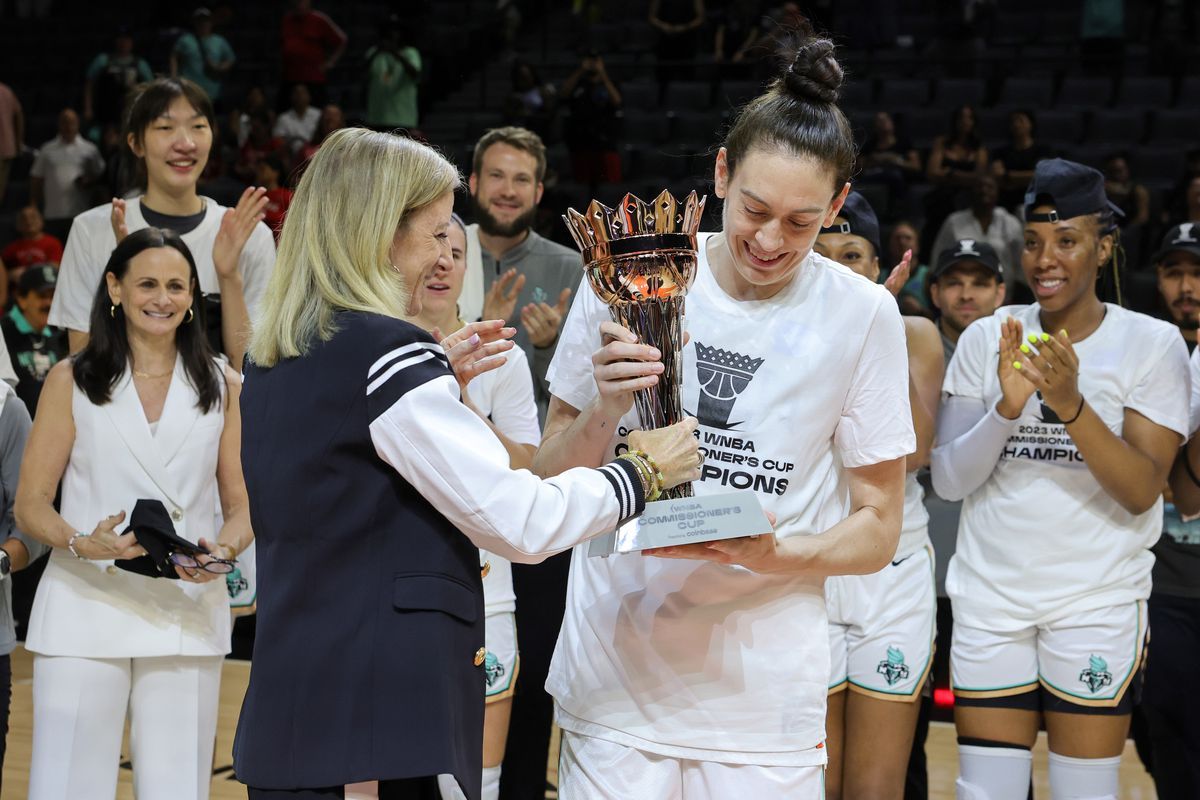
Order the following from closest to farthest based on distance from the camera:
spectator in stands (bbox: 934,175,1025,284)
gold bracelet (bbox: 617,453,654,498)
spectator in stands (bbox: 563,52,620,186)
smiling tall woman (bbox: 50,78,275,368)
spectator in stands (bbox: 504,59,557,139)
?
gold bracelet (bbox: 617,453,654,498), smiling tall woman (bbox: 50,78,275,368), spectator in stands (bbox: 934,175,1025,284), spectator in stands (bbox: 563,52,620,186), spectator in stands (bbox: 504,59,557,139)

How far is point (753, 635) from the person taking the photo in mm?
2471

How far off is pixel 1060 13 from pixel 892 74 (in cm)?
180

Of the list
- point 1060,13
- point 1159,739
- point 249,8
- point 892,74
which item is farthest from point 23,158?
point 1159,739

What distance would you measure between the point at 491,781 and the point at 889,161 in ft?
24.0

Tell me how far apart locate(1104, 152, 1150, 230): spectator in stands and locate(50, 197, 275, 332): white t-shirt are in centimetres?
651

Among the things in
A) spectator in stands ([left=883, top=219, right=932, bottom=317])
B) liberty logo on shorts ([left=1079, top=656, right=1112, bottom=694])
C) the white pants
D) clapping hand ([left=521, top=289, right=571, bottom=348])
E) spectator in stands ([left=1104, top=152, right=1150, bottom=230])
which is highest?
spectator in stands ([left=1104, top=152, right=1150, bottom=230])

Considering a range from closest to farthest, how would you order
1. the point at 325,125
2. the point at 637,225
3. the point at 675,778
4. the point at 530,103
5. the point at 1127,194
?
the point at 637,225 → the point at 675,778 → the point at 1127,194 → the point at 325,125 → the point at 530,103

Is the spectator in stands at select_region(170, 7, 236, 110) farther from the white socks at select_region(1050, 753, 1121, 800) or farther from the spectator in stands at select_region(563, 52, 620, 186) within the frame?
the white socks at select_region(1050, 753, 1121, 800)

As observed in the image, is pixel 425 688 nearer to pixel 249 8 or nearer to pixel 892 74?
pixel 892 74

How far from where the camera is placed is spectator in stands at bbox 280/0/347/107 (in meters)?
12.2

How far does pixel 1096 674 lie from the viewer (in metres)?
3.53

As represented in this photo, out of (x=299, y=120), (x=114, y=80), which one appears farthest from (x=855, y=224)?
(x=114, y=80)

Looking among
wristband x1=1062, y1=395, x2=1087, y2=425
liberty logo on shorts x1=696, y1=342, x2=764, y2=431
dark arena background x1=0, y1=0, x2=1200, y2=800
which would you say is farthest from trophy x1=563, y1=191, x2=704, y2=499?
dark arena background x1=0, y1=0, x2=1200, y2=800

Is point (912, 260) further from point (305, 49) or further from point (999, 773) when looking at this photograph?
point (305, 49)
